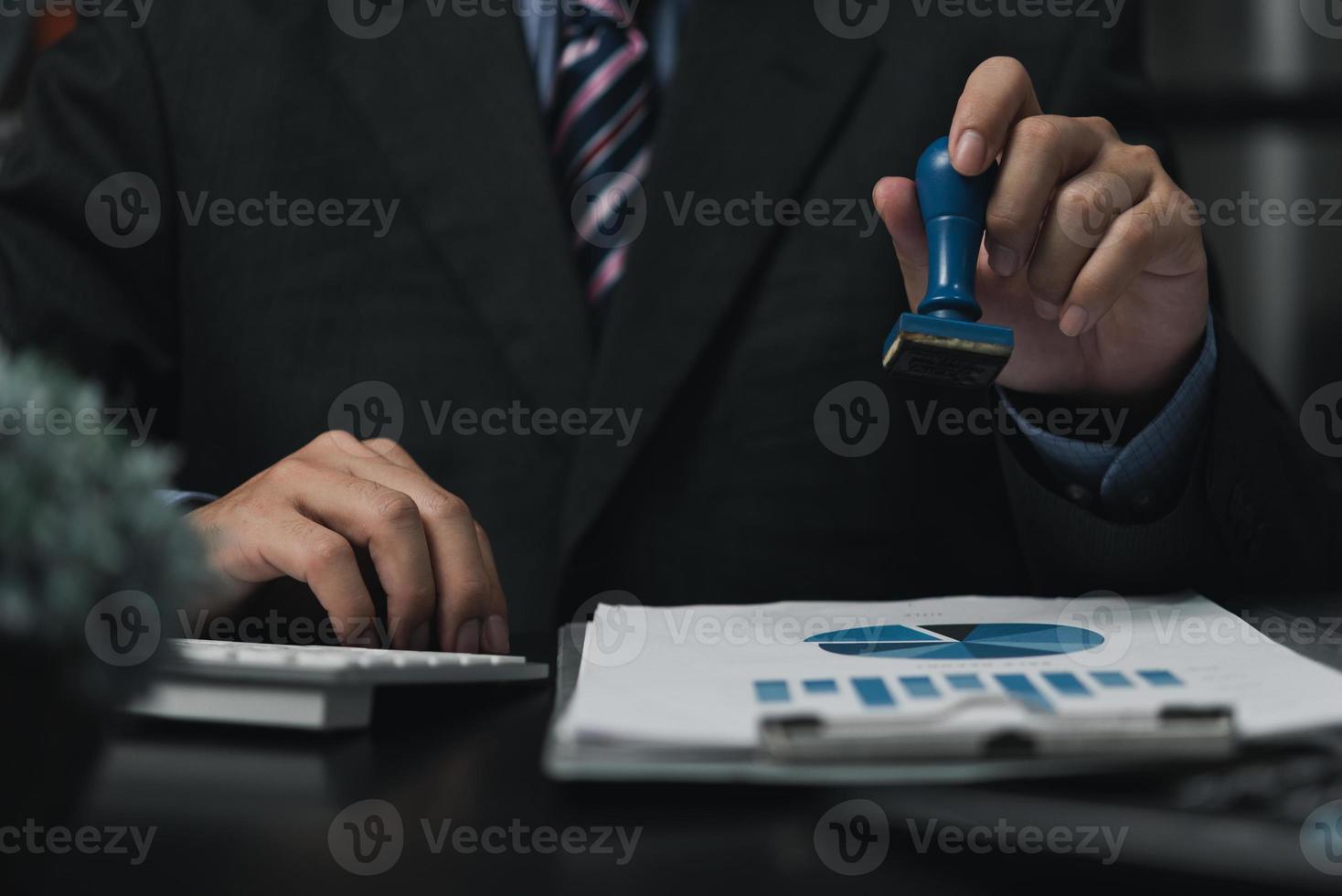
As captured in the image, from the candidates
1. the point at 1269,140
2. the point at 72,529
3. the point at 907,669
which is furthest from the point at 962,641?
the point at 1269,140

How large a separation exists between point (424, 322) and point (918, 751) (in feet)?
2.03

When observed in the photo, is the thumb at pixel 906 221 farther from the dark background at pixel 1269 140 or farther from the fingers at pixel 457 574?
the dark background at pixel 1269 140

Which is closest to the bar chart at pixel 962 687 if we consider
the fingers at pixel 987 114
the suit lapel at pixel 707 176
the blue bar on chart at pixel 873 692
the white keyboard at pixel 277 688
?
the blue bar on chart at pixel 873 692

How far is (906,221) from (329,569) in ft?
1.07

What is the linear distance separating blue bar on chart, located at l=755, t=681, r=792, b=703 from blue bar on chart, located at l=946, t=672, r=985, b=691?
5 centimetres

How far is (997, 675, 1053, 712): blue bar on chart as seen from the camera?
11.6 inches

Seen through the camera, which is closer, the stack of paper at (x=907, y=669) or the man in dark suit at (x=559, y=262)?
the stack of paper at (x=907, y=669)

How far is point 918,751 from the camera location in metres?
0.27

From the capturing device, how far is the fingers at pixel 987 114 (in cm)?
47

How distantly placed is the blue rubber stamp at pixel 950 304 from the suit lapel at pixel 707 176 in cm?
29

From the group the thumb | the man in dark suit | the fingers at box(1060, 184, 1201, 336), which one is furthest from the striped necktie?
the fingers at box(1060, 184, 1201, 336)

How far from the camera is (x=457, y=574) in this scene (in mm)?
501

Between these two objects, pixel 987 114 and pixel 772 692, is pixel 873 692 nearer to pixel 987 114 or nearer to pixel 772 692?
pixel 772 692

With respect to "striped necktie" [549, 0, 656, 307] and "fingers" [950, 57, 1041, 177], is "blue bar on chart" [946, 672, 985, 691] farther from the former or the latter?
"striped necktie" [549, 0, 656, 307]
